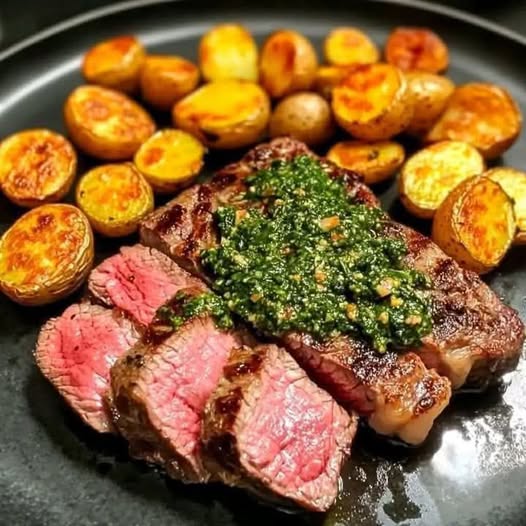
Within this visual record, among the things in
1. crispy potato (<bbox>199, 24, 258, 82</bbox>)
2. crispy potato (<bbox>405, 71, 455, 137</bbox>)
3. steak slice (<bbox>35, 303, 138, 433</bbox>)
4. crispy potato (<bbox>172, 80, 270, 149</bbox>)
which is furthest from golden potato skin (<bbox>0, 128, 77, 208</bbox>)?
crispy potato (<bbox>405, 71, 455, 137</bbox>)

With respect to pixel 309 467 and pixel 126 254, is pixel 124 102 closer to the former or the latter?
pixel 126 254

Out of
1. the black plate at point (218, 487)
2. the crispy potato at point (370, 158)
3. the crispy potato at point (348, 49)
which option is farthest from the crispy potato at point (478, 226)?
the crispy potato at point (348, 49)

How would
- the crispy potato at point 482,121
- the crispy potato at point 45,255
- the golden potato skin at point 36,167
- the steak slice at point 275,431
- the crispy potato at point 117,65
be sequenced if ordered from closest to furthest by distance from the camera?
the steak slice at point 275,431, the crispy potato at point 45,255, the golden potato skin at point 36,167, the crispy potato at point 482,121, the crispy potato at point 117,65

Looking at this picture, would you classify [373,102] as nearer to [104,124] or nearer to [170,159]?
[170,159]

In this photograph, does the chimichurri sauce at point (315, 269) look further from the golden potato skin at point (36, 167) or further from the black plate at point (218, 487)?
the golden potato skin at point (36, 167)

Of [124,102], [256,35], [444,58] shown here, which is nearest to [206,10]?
[256,35]

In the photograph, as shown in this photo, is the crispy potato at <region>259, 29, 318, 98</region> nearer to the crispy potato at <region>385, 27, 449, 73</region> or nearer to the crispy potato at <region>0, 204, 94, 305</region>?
the crispy potato at <region>385, 27, 449, 73</region>
